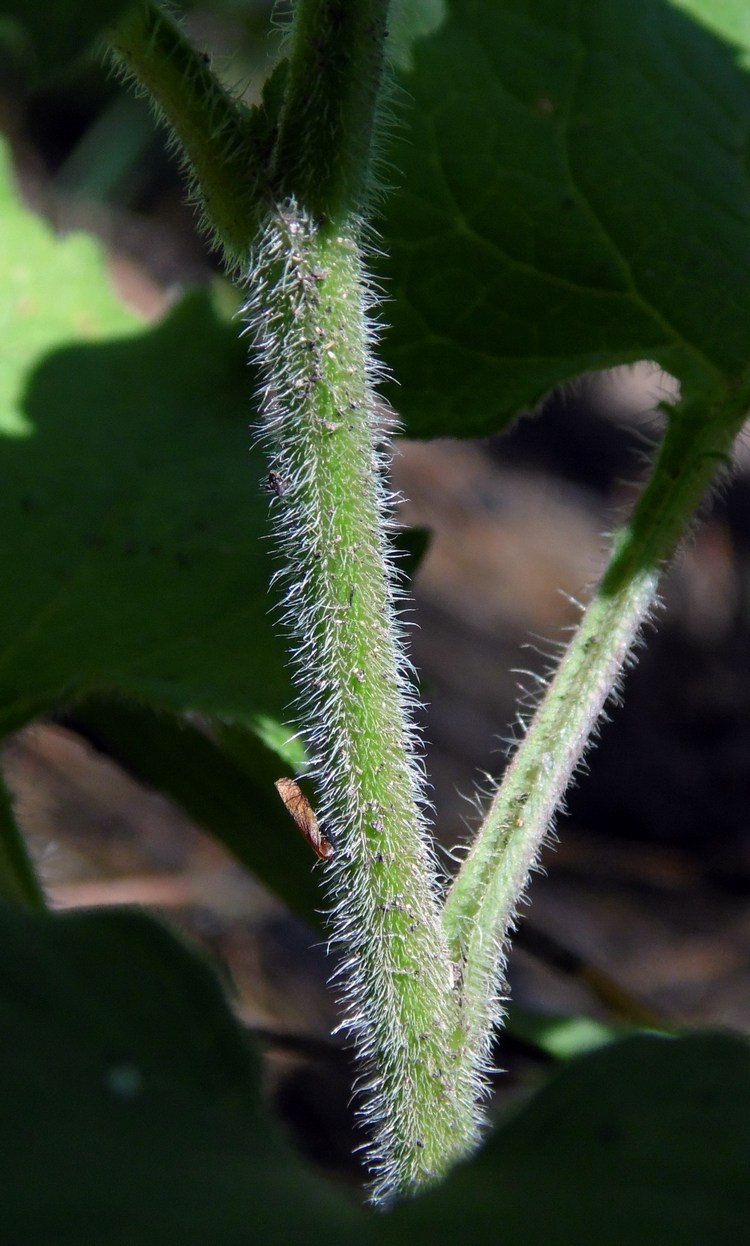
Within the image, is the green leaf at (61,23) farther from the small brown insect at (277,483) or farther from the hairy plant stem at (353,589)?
the small brown insect at (277,483)

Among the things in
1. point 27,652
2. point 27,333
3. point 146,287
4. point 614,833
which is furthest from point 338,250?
point 146,287

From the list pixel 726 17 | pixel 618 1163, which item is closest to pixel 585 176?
pixel 726 17

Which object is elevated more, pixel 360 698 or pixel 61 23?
pixel 61 23

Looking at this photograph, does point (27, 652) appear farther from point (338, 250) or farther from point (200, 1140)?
point (200, 1140)

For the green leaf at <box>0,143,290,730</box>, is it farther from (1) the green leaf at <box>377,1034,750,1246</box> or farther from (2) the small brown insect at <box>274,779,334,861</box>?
(1) the green leaf at <box>377,1034,750,1246</box>

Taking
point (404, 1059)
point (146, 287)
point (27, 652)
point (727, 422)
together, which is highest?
point (727, 422)

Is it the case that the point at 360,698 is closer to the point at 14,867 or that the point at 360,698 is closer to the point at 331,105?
the point at 331,105

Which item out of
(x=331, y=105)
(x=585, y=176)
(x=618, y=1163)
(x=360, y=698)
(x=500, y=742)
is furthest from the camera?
(x=500, y=742)
